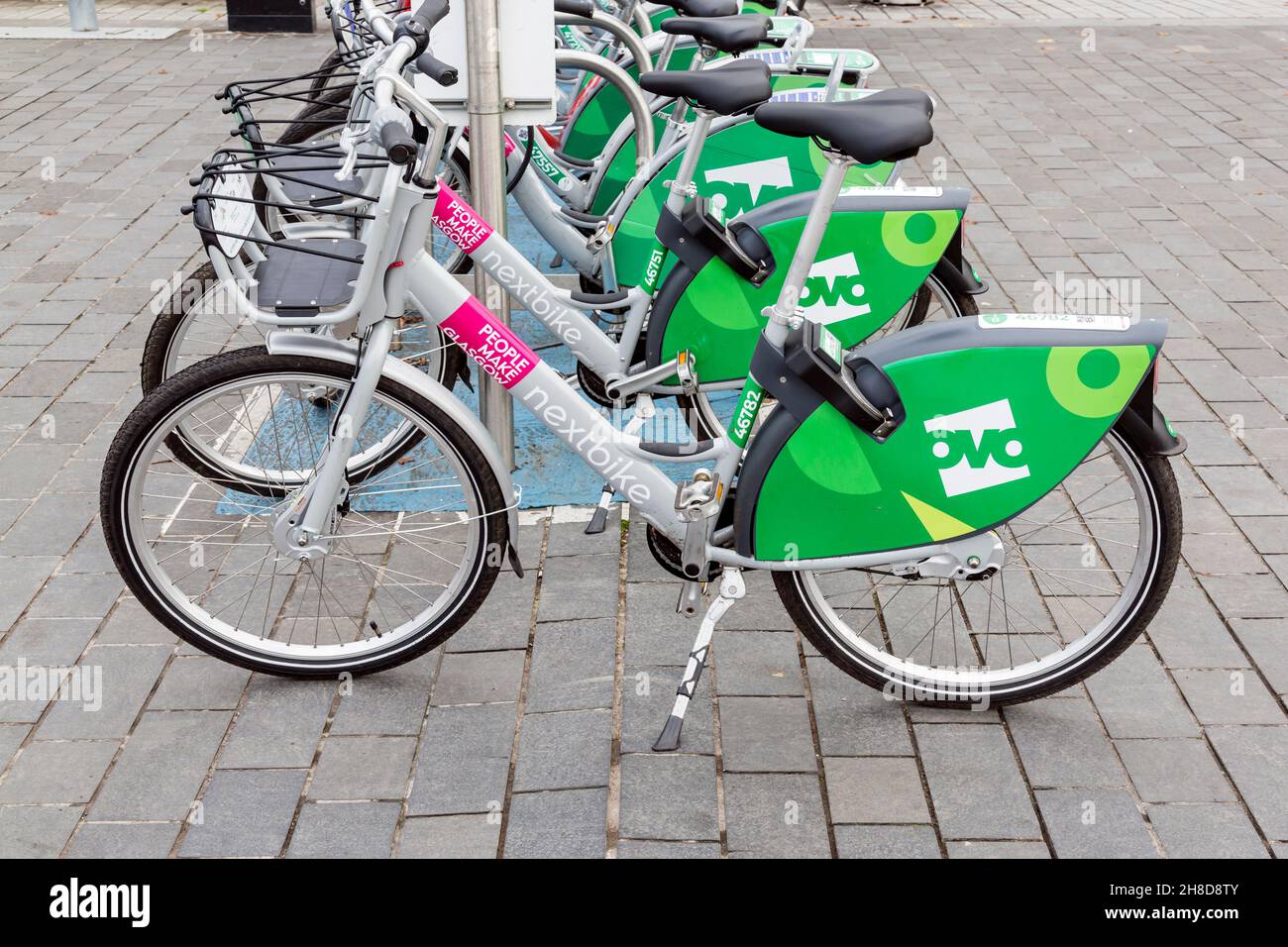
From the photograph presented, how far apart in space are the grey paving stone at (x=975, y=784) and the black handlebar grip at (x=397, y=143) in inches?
64.5

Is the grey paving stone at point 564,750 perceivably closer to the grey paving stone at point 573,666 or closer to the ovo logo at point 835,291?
the grey paving stone at point 573,666

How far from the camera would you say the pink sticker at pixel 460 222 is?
3.68 m

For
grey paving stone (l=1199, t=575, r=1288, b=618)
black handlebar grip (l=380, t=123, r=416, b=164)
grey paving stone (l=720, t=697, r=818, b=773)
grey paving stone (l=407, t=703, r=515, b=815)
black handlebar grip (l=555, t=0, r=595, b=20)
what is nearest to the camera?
black handlebar grip (l=380, t=123, r=416, b=164)

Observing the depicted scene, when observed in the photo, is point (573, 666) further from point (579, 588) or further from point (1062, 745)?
point (1062, 745)

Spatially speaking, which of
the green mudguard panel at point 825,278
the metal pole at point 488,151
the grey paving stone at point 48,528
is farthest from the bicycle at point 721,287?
the grey paving stone at point 48,528

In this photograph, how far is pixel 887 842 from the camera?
9.09 feet

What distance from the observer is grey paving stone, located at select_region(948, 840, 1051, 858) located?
274 cm

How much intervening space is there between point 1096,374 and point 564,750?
53.2 inches

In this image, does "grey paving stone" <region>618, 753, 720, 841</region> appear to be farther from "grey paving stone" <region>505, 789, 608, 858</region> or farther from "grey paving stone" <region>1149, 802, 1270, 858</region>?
"grey paving stone" <region>1149, 802, 1270, 858</region>

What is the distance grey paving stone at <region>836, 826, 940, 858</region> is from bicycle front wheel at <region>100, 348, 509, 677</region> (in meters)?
0.96

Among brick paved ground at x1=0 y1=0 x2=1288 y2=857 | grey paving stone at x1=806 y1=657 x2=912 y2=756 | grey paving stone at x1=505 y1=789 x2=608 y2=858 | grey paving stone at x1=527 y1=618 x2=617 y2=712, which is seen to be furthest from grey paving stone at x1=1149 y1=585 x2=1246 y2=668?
grey paving stone at x1=505 y1=789 x2=608 y2=858

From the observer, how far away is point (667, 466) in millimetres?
3201

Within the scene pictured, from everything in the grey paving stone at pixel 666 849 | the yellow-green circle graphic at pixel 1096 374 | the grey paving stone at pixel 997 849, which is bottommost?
the grey paving stone at pixel 666 849
